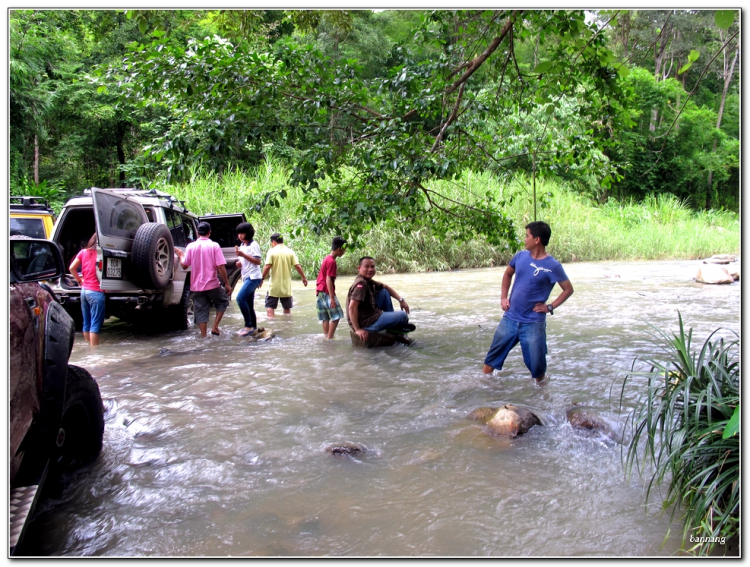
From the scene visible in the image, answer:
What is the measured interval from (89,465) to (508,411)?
3.07m

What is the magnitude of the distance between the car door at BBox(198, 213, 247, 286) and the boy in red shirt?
3.16 meters

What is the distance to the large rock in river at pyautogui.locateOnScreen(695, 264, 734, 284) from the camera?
1408 cm

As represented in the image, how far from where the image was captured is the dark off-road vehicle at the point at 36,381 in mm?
2572

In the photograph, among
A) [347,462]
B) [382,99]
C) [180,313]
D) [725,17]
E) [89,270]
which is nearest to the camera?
[725,17]

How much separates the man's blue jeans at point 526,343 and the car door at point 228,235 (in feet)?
20.7

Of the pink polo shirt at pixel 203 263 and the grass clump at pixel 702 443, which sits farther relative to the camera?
the pink polo shirt at pixel 203 263

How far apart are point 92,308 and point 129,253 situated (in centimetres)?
87

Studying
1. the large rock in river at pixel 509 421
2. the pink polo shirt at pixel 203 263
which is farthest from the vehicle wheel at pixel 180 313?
the large rock in river at pixel 509 421

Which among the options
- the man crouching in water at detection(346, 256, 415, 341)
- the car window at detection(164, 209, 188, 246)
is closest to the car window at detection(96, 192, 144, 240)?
the car window at detection(164, 209, 188, 246)

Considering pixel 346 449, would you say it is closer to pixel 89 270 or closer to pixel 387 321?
pixel 387 321

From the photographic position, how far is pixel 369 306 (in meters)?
7.82

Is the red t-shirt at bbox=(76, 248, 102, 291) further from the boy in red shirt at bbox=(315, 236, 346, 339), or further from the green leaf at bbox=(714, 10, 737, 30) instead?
the green leaf at bbox=(714, 10, 737, 30)

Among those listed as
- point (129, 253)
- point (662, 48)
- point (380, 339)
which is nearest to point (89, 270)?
point (129, 253)

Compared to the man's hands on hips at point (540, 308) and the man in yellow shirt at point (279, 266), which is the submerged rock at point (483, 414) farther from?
the man in yellow shirt at point (279, 266)
